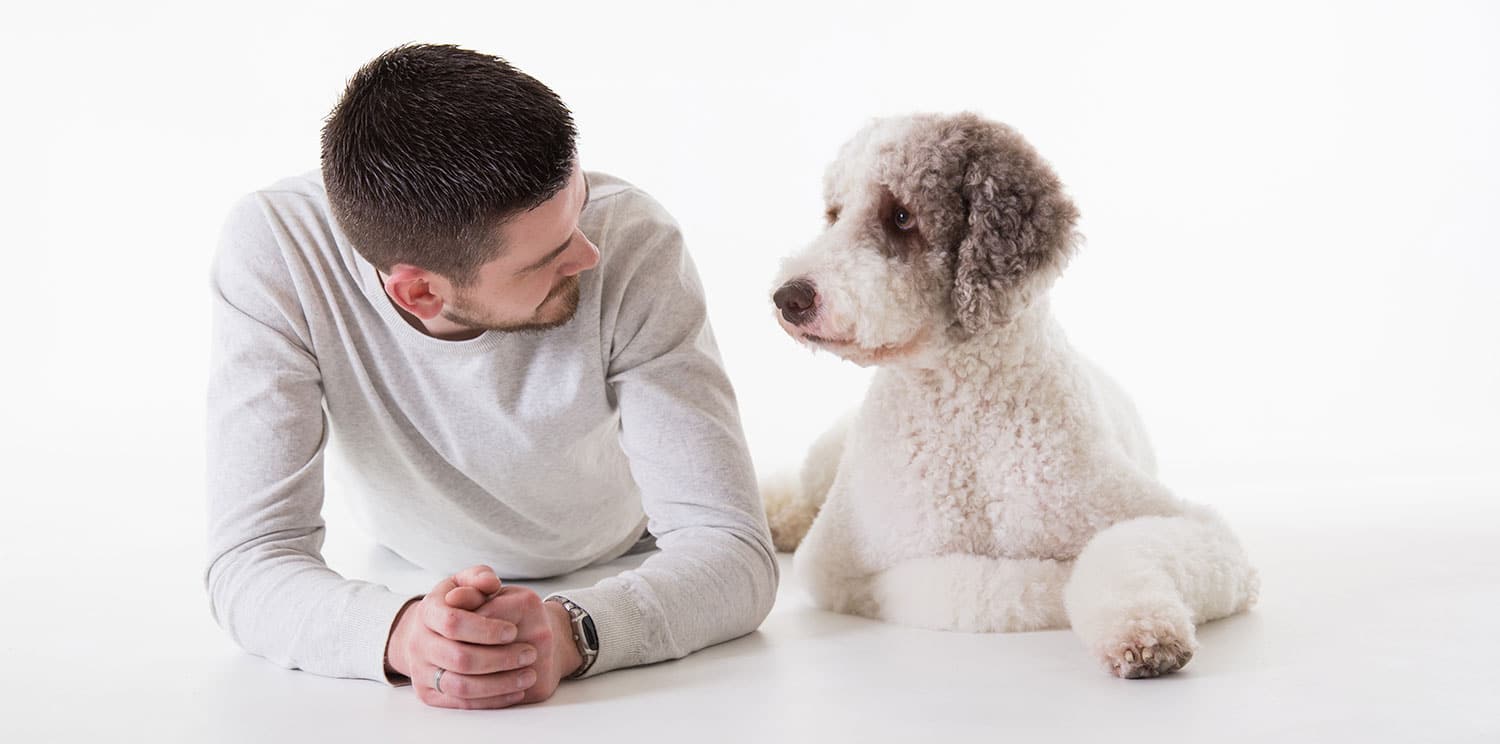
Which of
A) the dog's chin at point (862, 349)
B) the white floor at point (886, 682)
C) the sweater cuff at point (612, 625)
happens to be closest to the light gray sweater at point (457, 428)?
the sweater cuff at point (612, 625)

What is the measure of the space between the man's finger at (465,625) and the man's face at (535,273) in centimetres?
65

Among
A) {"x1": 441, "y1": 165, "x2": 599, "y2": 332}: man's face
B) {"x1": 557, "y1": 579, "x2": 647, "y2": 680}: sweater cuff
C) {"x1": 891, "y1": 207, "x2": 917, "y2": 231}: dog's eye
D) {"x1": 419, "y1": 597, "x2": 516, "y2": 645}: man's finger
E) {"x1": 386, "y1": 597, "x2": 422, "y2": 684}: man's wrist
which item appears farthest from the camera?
{"x1": 891, "y1": 207, "x2": 917, "y2": 231}: dog's eye

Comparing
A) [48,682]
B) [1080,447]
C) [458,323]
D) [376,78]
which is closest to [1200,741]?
[1080,447]

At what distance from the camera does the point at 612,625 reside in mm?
2398

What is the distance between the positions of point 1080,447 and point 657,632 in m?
0.90

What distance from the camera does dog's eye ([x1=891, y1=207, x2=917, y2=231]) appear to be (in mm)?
2637

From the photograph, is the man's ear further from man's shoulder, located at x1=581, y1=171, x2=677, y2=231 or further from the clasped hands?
the clasped hands

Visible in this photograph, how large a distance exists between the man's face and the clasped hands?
60 centimetres

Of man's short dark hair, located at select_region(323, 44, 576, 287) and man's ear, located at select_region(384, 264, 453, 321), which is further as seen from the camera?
A: man's ear, located at select_region(384, 264, 453, 321)

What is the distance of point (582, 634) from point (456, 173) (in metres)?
0.81

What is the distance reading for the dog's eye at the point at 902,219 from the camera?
2637 mm

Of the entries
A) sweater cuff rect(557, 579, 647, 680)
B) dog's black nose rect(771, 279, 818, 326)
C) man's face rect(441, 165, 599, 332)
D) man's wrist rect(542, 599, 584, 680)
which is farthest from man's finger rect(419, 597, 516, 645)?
dog's black nose rect(771, 279, 818, 326)

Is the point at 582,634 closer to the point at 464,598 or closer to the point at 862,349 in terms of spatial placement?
the point at 464,598

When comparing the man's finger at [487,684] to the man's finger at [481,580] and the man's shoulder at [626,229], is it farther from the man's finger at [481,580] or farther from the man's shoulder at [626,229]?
the man's shoulder at [626,229]
